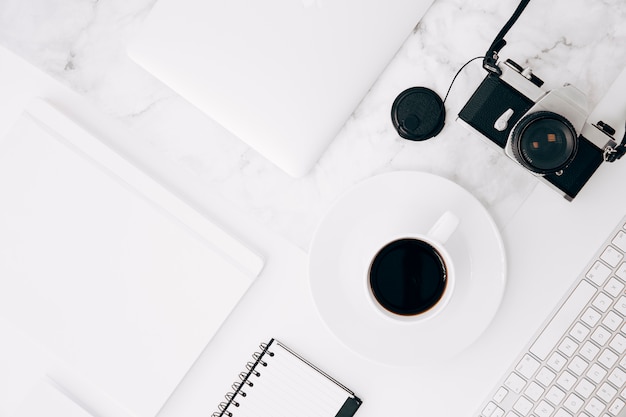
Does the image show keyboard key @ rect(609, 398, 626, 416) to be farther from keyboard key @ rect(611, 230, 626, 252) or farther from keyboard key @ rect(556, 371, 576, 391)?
keyboard key @ rect(611, 230, 626, 252)

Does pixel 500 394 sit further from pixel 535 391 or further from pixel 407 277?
pixel 407 277

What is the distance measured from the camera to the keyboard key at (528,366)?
2.13ft

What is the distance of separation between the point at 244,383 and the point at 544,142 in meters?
0.53

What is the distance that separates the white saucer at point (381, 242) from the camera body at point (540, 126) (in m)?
0.09

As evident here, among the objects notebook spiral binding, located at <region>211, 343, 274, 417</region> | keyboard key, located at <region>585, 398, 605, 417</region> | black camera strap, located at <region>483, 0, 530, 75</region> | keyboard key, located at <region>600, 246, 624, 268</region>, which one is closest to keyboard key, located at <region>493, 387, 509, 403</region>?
keyboard key, located at <region>585, 398, 605, 417</region>

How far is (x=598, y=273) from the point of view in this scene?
635 mm

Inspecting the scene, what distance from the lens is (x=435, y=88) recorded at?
0.71 meters

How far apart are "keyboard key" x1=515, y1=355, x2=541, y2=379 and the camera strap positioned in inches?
11.0

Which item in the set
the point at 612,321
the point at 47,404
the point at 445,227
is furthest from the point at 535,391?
the point at 47,404

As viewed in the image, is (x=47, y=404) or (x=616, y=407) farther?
(x=47, y=404)

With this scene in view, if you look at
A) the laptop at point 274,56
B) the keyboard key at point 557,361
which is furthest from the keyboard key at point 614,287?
the laptop at point 274,56

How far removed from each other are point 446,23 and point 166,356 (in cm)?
64

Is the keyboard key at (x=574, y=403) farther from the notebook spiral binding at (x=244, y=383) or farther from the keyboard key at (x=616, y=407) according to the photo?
the notebook spiral binding at (x=244, y=383)

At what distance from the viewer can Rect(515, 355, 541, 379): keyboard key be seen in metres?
0.65
